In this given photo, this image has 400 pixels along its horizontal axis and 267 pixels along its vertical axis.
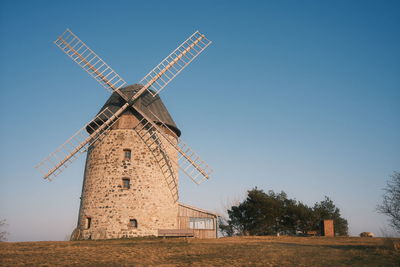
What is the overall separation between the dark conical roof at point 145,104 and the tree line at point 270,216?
412 inches

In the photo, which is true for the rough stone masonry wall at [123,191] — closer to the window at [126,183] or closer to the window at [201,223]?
the window at [126,183]

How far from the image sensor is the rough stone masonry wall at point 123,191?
54.5ft

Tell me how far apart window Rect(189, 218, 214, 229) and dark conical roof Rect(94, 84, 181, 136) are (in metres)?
5.55

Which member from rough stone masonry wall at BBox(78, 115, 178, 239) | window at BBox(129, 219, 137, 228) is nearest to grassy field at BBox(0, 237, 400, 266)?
rough stone masonry wall at BBox(78, 115, 178, 239)

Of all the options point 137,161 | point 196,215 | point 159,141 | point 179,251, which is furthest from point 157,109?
point 179,251

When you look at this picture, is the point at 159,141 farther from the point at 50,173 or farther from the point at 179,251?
the point at 179,251

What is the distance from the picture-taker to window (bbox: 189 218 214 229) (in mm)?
19359

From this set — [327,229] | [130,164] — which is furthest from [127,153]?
[327,229]

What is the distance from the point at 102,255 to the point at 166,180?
8520 mm

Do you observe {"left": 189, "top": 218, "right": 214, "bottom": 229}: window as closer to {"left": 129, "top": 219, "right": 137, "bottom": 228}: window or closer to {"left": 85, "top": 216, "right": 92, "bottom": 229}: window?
{"left": 129, "top": 219, "right": 137, "bottom": 228}: window

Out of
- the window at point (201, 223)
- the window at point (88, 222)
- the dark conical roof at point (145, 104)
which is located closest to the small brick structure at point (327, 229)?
the window at point (201, 223)

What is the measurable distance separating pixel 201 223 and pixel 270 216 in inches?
349

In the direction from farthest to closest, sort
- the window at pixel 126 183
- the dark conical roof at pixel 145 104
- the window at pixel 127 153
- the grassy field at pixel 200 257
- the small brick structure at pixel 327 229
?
1. the small brick structure at pixel 327 229
2. the dark conical roof at pixel 145 104
3. the window at pixel 127 153
4. the window at pixel 126 183
5. the grassy field at pixel 200 257

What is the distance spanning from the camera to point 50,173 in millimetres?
17641
